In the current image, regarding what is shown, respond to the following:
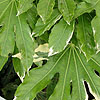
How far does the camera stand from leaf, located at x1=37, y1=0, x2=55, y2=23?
72cm

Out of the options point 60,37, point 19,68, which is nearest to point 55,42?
point 60,37

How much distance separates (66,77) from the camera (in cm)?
89

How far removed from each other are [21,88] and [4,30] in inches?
9.6

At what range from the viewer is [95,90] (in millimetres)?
853

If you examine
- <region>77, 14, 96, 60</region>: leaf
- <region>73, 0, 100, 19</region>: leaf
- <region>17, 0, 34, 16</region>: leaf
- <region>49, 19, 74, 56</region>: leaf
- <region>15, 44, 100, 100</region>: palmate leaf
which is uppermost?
<region>17, 0, 34, 16</region>: leaf

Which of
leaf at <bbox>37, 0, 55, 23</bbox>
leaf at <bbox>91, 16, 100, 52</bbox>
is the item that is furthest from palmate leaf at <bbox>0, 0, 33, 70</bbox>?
leaf at <bbox>91, 16, 100, 52</bbox>

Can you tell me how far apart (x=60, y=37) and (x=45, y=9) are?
0.12m

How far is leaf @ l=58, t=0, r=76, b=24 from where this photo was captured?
0.72 meters

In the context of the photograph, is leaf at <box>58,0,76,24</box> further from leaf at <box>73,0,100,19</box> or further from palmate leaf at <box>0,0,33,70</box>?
palmate leaf at <box>0,0,33,70</box>

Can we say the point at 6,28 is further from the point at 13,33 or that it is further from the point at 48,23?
the point at 48,23

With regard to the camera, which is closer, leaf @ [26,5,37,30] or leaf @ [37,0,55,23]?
leaf @ [37,0,55,23]

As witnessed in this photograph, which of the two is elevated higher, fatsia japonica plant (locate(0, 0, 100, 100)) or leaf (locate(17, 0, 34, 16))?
leaf (locate(17, 0, 34, 16))

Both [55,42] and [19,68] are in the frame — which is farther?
[19,68]

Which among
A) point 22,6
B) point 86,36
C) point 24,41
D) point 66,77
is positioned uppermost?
point 22,6
